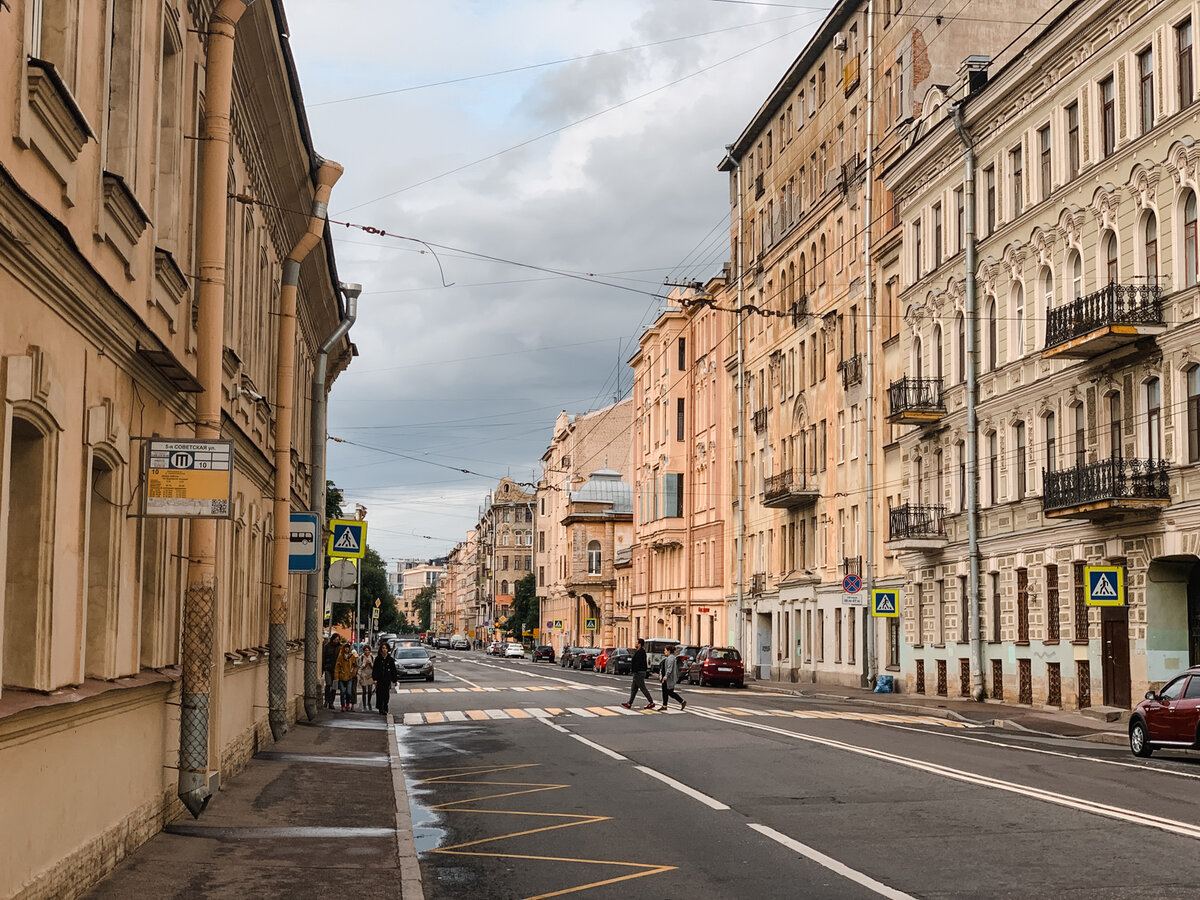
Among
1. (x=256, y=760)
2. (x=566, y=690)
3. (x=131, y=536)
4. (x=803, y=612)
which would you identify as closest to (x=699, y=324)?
(x=803, y=612)

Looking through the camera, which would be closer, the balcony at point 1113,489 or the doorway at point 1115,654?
the balcony at point 1113,489

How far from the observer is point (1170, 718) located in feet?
72.5

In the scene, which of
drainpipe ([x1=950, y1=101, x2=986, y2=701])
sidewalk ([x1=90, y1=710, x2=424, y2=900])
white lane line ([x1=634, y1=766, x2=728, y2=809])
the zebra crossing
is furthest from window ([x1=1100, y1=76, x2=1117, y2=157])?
sidewalk ([x1=90, y1=710, x2=424, y2=900])

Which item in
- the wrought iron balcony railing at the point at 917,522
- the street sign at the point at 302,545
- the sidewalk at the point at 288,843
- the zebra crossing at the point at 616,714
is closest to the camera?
the sidewalk at the point at 288,843

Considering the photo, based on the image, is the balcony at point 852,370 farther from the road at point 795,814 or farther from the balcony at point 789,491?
the road at point 795,814

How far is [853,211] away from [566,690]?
69.5ft

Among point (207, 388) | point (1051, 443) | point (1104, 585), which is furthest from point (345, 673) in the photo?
point (207, 388)

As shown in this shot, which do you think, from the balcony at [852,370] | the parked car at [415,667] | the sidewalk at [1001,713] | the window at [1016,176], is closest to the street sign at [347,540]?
the sidewalk at [1001,713]

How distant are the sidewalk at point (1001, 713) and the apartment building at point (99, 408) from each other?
17328 millimetres

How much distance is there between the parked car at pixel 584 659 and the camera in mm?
79688

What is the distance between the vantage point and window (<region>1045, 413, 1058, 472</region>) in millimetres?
36125

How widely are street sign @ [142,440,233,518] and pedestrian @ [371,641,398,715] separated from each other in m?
21.0

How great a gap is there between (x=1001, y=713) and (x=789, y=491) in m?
24.7

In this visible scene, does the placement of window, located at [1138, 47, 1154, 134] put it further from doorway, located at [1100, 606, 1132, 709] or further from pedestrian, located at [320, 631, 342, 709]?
pedestrian, located at [320, 631, 342, 709]
